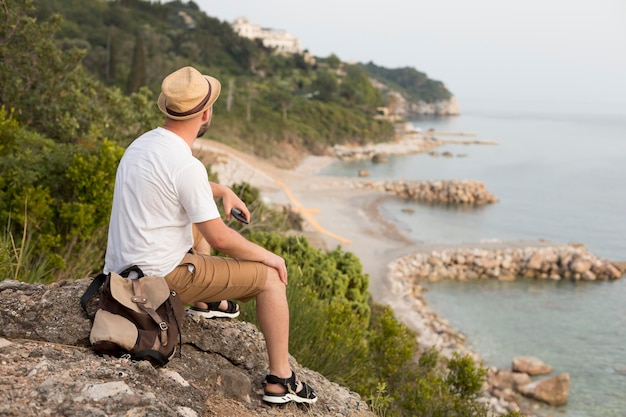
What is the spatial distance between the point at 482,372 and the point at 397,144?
62001mm

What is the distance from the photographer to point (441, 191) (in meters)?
36.8

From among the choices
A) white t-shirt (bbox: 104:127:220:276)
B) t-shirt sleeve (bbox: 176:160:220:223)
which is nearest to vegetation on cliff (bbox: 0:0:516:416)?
white t-shirt (bbox: 104:127:220:276)

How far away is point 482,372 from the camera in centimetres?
634

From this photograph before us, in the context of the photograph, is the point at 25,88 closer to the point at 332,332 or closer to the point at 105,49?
the point at 332,332

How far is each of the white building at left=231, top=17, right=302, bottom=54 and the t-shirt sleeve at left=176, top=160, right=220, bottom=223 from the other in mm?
129361

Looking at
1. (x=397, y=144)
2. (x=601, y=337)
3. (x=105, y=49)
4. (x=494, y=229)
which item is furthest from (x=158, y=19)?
(x=601, y=337)

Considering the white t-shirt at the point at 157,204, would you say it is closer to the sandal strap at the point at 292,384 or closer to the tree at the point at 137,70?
the sandal strap at the point at 292,384

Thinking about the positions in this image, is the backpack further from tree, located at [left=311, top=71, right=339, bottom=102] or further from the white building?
the white building

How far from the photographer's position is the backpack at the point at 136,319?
2762mm

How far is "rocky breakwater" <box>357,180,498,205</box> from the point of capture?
36312 mm

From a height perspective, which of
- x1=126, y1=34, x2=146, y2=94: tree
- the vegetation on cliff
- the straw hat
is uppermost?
x1=126, y1=34, x2=146, y2=94: tree

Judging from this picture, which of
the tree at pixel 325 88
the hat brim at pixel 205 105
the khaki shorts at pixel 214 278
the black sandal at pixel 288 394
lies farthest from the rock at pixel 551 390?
the tree at pixel 325 88

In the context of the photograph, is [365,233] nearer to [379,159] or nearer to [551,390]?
[551,390]

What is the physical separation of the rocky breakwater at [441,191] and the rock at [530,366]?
22.6m
